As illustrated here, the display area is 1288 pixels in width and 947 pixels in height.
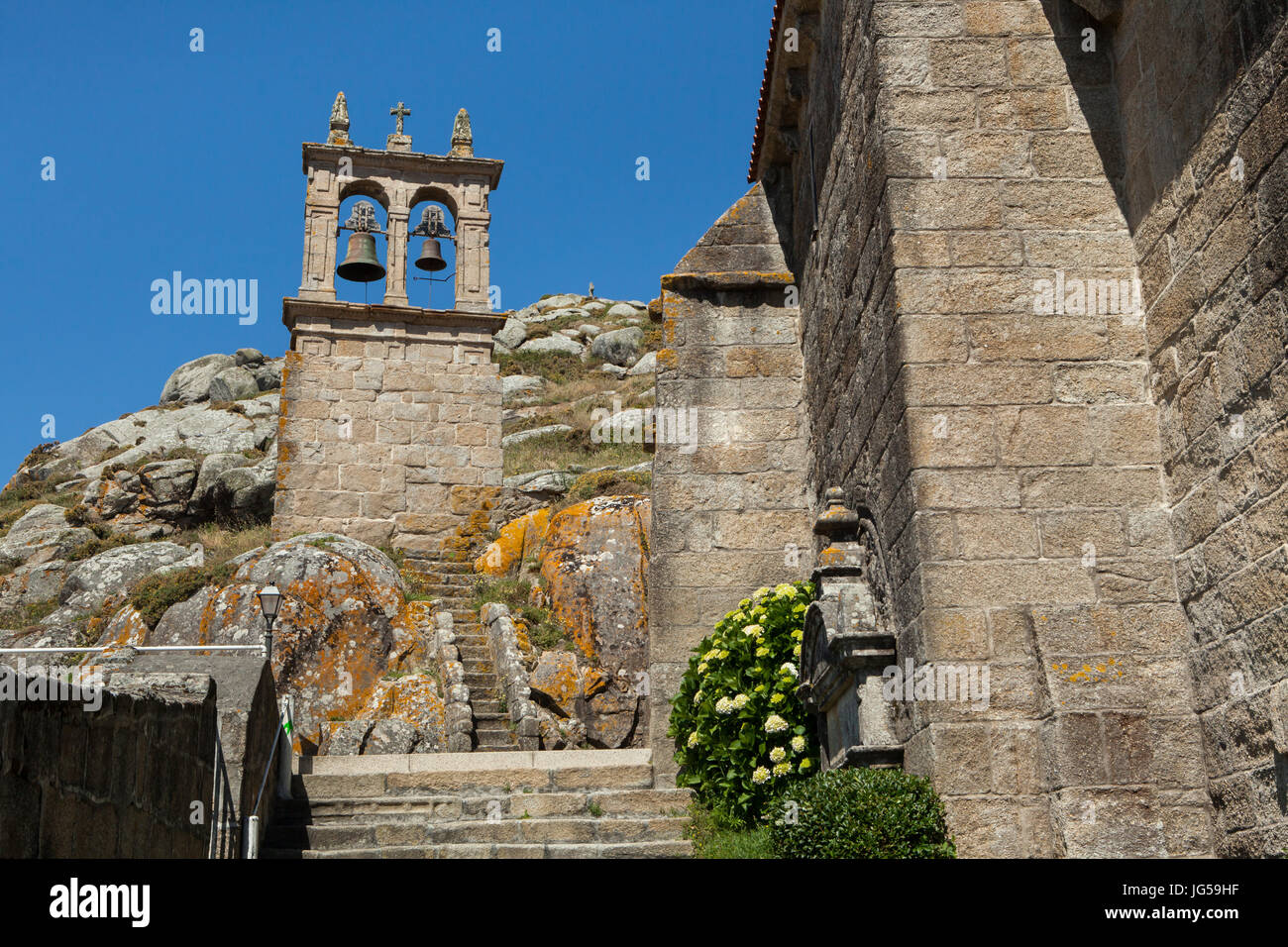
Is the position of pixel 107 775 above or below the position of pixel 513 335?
below

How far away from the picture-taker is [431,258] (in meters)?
18.7

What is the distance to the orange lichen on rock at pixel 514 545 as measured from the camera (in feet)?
53.5

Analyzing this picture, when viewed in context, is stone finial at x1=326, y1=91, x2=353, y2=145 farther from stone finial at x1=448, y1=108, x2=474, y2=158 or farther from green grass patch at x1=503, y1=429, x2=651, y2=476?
green grass patch at x1=503, y1=429, x2=651, y2=476

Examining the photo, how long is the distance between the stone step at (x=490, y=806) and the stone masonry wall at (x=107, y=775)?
10.0 feet

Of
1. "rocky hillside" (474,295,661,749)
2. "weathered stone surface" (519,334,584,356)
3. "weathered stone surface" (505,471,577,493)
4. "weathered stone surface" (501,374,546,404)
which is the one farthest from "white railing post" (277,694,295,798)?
"weathered stone surface" (519,334,584,356)

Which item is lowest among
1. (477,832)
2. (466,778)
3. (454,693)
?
(477,832)

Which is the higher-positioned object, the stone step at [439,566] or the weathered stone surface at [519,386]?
the weathered stone surface at [519,386]

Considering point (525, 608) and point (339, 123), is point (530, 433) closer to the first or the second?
point (339, 123)

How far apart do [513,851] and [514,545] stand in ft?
29.6

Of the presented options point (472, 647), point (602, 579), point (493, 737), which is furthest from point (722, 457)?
point (472, 647)

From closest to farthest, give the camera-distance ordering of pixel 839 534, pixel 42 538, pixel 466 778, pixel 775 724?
pixel 839 534, pixel 775 724, pixel 466 778, pixel 42 538

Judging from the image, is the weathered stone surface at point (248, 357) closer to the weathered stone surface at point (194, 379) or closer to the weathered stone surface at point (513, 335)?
the weathered stone surface at point (194, 379)

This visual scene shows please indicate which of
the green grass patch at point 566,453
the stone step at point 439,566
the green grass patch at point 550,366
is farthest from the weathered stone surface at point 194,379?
the stone step at point 439,566

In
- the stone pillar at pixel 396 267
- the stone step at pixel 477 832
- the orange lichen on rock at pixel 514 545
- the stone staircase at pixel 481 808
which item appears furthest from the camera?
the stone pillar at pixel 396 267
